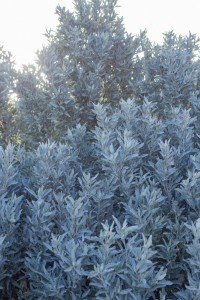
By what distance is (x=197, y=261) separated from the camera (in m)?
3.07

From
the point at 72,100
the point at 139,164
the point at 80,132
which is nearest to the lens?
the point at 139,164

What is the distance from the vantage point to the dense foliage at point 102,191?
3.16 metres

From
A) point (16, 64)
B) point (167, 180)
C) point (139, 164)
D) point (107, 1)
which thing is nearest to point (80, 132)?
point (139, 164)

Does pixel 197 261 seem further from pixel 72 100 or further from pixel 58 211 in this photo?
pixel 72 100

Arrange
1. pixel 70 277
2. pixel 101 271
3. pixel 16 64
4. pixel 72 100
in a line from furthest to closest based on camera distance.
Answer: pixel 16 64 → pixel 72 100 → pixel 70 277 → pixel 101 271

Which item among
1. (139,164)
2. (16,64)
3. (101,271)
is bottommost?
(101,271)

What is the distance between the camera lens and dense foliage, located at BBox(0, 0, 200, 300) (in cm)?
316

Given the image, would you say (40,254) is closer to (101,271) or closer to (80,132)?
(101,271)

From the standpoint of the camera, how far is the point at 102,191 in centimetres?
411

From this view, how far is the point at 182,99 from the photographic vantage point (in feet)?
23.9

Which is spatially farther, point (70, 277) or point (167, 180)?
point (167, 180)

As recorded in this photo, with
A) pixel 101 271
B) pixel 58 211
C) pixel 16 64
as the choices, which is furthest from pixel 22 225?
pixel 16 64

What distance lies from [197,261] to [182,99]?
464cm

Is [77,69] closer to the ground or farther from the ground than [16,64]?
closer to the ground
